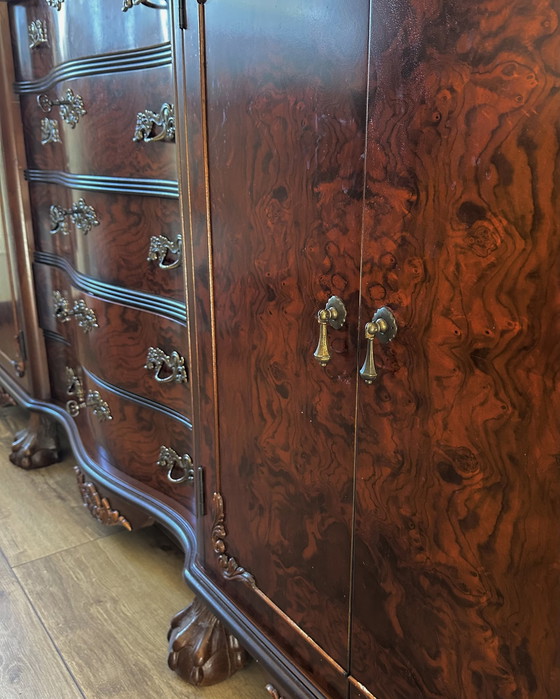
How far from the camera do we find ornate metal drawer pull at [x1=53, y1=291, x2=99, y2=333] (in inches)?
54.8

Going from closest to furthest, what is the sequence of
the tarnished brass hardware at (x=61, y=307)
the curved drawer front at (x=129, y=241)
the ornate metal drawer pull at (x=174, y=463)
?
the curved drawer front at (x=129, y=241)
the ornate metal drawer pull at (x=174, y=463)
the tarnished brass hardware at (x=61, y=307)

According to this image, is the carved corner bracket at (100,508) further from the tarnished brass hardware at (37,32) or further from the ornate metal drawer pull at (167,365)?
the tarnished brass hardware at (37,32)

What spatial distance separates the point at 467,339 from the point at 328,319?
7.1 inches

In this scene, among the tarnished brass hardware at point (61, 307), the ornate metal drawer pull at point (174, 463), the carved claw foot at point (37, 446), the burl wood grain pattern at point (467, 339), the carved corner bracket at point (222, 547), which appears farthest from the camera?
the carved claw foot at point (37, 446)

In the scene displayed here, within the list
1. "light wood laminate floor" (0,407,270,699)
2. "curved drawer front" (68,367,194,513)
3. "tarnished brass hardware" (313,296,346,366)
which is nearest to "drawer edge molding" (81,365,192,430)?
"curved drawer front" (68,367,194,513)

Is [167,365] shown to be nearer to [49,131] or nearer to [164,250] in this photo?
[164,250]

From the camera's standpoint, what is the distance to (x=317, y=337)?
2.61 feet

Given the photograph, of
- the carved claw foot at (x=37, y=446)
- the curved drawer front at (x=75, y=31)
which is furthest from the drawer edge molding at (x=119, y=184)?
the carved claw foot at (x=37, y=446)

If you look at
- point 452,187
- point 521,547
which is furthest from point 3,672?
point 452,187

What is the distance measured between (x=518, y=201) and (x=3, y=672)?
1206 mm

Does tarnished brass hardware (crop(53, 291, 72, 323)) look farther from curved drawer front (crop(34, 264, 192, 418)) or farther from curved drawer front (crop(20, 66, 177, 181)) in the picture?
curved drawer front (crop(20, 66, 177, 181))

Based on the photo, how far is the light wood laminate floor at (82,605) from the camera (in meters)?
1.20

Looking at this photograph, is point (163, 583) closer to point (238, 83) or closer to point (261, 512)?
point (261, 512)

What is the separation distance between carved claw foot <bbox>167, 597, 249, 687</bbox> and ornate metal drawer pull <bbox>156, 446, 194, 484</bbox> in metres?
0.22
